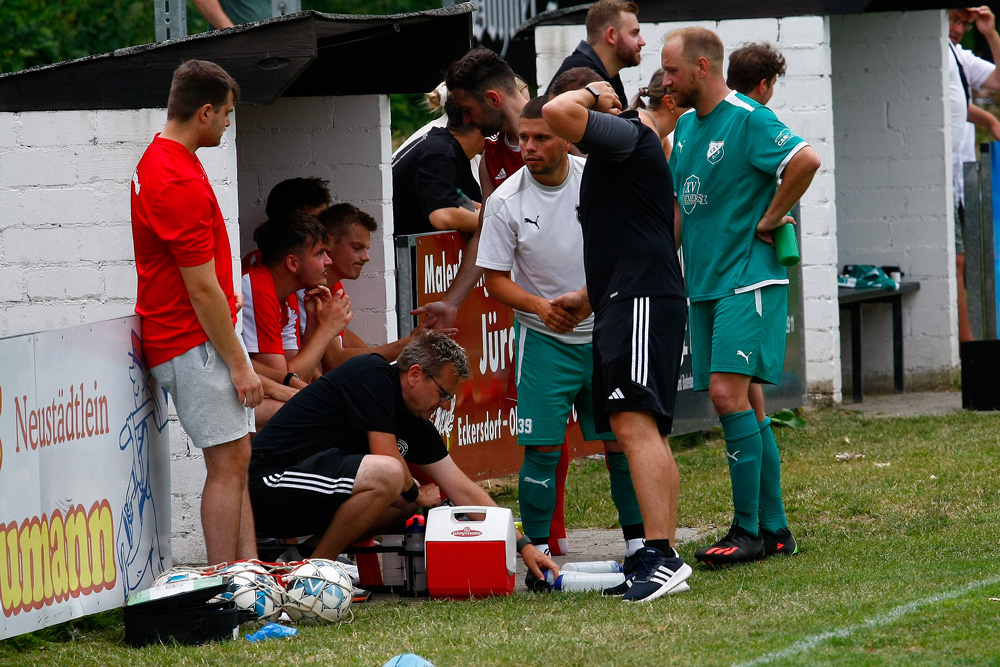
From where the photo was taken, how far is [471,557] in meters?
5.59

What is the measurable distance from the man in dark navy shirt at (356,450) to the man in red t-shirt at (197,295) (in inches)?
9.8

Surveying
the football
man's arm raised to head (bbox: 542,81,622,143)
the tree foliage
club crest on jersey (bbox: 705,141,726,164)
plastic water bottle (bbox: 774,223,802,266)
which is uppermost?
the tree foliage

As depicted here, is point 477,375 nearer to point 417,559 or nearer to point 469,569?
point 417,559

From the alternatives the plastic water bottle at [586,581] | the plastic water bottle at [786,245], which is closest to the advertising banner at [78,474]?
the plastic water bottle at [586,581]

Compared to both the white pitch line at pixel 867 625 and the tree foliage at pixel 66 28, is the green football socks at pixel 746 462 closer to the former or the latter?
the white pitch line at pixel 867 625

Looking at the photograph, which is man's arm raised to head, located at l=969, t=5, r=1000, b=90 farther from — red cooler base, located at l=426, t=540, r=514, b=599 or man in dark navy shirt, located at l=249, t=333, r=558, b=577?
red cooler base, located at l=426, t=540, r=514, b=599

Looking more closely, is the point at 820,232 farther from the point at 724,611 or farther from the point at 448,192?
the point at 724,611

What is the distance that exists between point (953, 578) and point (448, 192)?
360 centimetres

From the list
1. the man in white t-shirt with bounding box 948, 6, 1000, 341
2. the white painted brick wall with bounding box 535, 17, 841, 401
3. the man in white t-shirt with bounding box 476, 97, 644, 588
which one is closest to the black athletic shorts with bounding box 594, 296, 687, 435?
the man in white t-shirt with bounding box 476, 97, 644, 588

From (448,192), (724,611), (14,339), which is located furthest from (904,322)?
(14,339)

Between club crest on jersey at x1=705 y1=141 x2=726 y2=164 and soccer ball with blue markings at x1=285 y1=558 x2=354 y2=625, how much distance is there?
96.0 inches

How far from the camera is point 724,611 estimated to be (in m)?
4.96

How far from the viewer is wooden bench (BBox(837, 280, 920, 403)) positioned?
36.1ft

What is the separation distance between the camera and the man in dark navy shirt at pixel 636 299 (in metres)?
5.38
